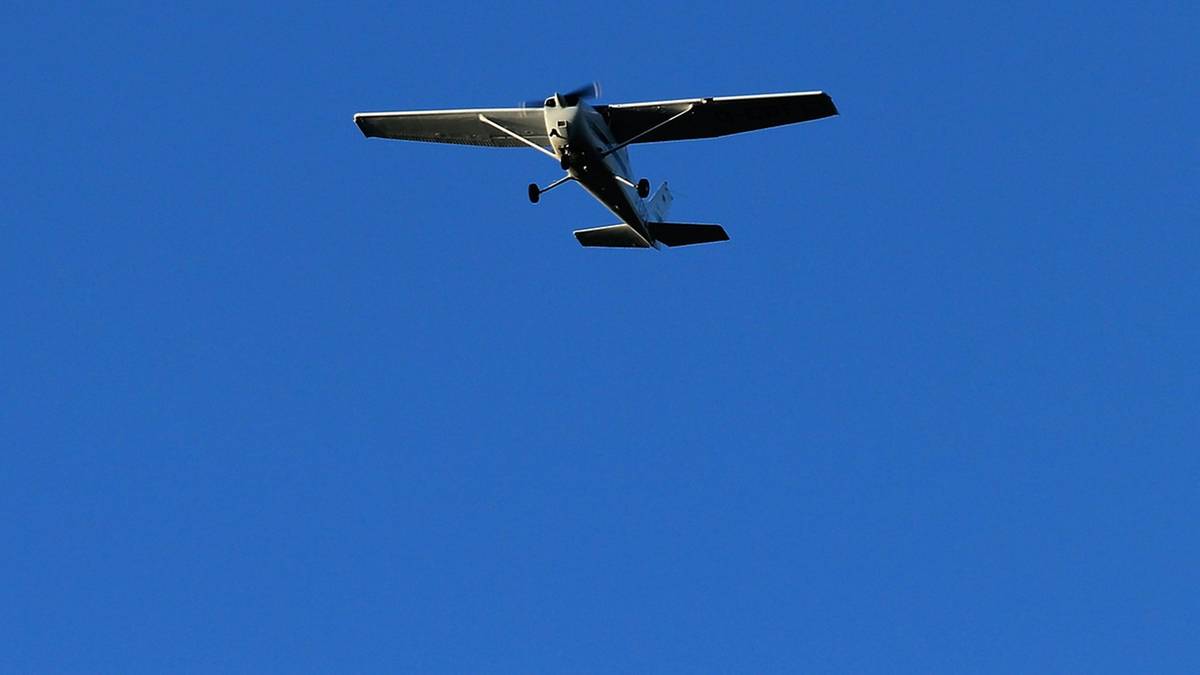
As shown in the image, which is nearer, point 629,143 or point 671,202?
point 629,143

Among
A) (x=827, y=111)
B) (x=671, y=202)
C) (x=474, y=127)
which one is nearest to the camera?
(x=827, y=111)

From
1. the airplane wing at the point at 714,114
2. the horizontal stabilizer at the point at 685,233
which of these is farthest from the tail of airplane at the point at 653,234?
the airplane wing at the point at 714,114

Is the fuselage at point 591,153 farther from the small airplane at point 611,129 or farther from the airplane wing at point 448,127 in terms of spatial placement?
the airplane wing at point 448,127

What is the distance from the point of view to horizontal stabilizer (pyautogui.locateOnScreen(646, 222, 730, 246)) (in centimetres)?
3738

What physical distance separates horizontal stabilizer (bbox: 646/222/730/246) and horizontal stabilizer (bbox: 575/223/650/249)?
1.31 ft

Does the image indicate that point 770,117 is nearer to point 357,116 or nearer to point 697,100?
point 697,100

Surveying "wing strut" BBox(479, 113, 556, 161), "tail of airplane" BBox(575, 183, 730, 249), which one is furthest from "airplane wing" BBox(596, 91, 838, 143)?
"tail of airplane" BBox(575, 183, 730, 249)

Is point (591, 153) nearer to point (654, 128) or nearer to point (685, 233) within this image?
point (654, 128)

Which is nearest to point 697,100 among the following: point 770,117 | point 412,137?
point 770,117

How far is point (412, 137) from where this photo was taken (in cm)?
3703

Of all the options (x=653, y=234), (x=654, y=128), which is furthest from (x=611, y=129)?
(x=653, y=234)

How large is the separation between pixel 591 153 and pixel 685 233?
469cm

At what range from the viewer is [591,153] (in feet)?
110

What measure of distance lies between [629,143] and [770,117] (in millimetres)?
3065
